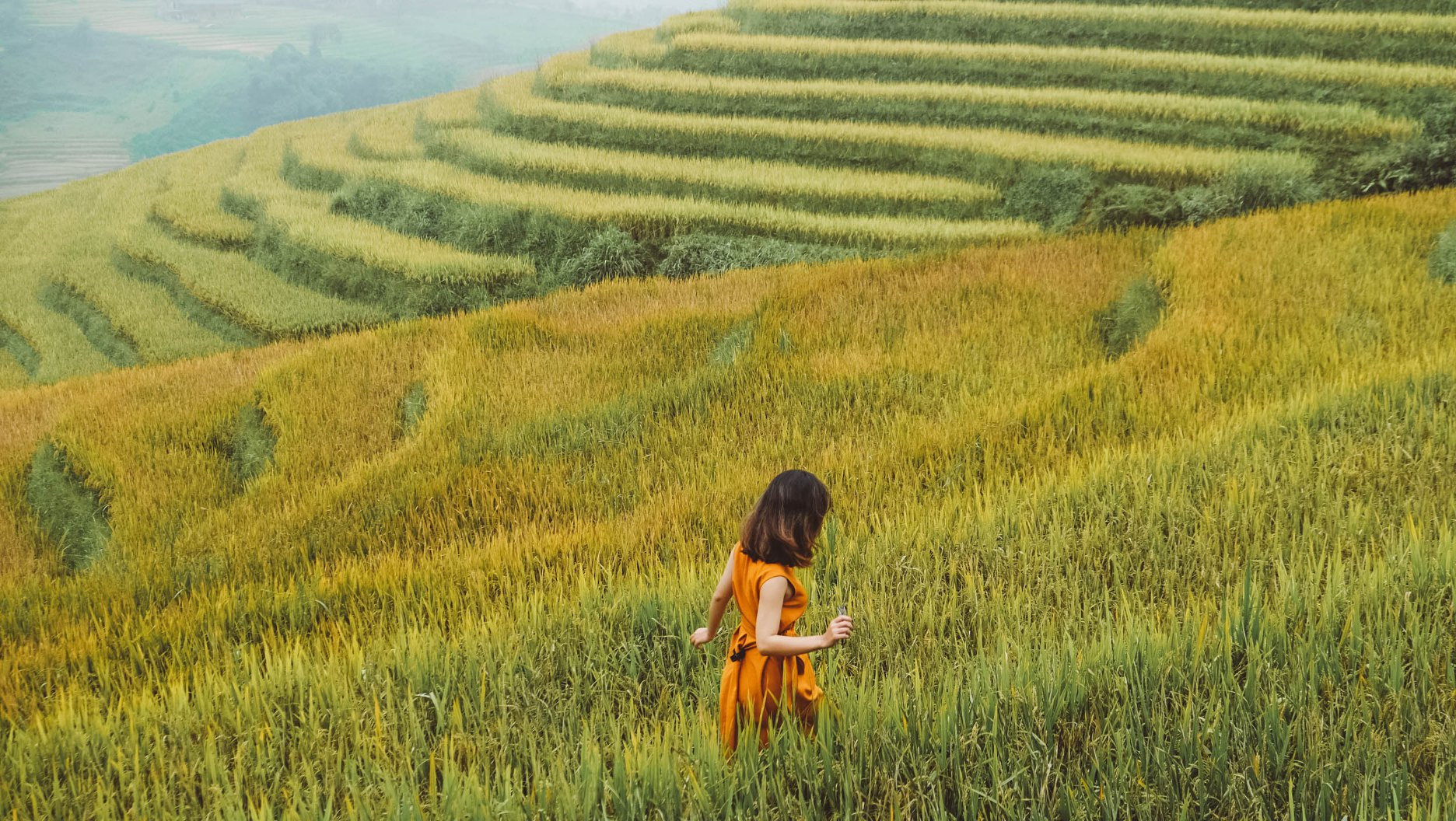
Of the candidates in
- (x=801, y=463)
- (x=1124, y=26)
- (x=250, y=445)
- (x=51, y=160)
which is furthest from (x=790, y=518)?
(x=51, y=160)

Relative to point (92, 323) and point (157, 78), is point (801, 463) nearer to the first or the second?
point (92, 323)

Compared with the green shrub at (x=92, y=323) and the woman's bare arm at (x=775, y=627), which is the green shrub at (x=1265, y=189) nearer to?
the woman's bare arm at (x=775, y=627)

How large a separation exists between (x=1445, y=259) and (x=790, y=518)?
5734 mm

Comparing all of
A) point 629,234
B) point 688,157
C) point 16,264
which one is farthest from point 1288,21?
point 16,264

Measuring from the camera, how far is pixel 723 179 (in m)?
9.65

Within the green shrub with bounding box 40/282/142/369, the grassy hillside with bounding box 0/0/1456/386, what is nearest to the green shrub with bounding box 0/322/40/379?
the grassy hillside with bounding box 0/0/1456/386

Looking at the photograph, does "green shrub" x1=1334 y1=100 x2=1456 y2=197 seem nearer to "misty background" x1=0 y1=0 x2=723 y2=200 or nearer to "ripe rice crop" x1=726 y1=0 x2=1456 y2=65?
"ripe rice crop" x1=726 y1=0 x2=1456 y2=65

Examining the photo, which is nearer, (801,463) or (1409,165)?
(801,463)

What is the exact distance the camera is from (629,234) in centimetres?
851

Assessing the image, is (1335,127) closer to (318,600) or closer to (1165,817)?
(1165,817)

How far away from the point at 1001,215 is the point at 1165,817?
8.01m

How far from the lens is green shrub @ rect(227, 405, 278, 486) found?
15.6ft

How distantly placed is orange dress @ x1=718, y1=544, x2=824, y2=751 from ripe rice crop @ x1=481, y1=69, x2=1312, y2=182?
822cm

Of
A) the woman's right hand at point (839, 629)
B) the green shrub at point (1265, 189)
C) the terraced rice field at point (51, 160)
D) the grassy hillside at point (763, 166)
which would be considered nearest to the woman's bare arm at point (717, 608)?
the woman's right hand at point (839, 629)
